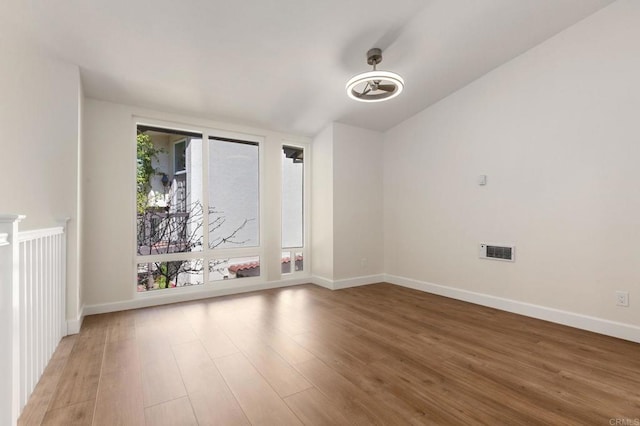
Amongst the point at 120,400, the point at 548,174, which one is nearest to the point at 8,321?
the point at 120,400

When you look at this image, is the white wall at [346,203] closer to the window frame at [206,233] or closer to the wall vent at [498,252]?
the window frame at [206,233]

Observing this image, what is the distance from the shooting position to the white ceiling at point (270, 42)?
2529mm

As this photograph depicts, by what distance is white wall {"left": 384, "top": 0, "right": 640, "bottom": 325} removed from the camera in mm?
2828

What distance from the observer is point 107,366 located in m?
2.26

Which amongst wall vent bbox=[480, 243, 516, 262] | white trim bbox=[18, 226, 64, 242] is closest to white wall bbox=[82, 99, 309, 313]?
white trim bbox=[18, 226, 64, 242]

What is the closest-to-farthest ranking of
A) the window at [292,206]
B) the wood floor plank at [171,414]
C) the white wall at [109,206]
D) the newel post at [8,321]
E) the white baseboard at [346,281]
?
the newel post at [8,321] < the wood floor plank at [171,414] < the white wall at [109,206] < the white baseboard at [346,281] < the window at [292,206]

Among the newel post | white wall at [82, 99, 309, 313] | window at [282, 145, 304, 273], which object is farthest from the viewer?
window at [282, 145, 304, 273]

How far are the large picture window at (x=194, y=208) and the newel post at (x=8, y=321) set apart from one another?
257 cm

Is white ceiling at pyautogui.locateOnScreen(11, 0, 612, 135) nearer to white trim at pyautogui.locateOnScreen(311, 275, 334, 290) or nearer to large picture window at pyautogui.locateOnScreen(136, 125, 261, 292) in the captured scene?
large picture window at pyautogui.locateOnScreen(136, 125, 261, 292)

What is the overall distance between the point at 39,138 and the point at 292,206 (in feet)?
10.5

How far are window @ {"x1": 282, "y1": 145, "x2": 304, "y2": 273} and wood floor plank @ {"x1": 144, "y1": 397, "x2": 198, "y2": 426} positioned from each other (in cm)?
324

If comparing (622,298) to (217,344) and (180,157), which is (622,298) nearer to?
(217,344)

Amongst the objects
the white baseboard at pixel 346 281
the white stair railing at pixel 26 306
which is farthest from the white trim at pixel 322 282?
the white stair railing at pixel 26 306

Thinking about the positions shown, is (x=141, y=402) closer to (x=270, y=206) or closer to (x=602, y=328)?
(x=270, y=206)
